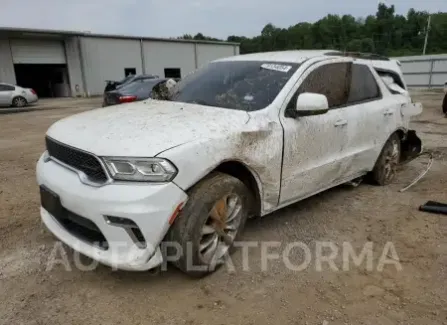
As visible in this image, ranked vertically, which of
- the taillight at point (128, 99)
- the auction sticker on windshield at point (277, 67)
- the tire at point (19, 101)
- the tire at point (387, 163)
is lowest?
the tire at point (19, 101)

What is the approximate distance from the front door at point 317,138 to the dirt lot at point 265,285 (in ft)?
1.57

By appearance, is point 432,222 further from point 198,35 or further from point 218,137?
point 198,35

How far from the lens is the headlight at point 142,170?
256 centimetres

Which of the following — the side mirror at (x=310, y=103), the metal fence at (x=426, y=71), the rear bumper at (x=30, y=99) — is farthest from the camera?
the metal fence at (x=426, y=71)

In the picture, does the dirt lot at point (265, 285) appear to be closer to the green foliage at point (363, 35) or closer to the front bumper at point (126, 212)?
the front bumper at point (126, 212)

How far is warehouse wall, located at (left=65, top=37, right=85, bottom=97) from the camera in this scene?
29375 mm

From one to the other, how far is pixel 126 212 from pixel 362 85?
3212 mm

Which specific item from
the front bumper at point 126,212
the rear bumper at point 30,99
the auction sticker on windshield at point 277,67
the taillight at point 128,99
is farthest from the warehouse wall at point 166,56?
the front bumper at point 126,212

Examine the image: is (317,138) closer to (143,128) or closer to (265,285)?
(265,285)

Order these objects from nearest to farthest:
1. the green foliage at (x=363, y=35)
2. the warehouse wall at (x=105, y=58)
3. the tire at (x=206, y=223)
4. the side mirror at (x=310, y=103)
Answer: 1. the tire at (x=206, y=223)
2. the side mirror at (x=310, y=103)
3. the warehouse wall at (x=105, y=58)
4. the green foliage at (x=363, y=35)

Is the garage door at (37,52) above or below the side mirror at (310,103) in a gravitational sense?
above

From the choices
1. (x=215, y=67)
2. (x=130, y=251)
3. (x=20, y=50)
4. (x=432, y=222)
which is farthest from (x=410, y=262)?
(x=20, y=50)

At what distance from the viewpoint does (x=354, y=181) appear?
501 centimetres

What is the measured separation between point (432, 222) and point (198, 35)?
7569 centimetres
